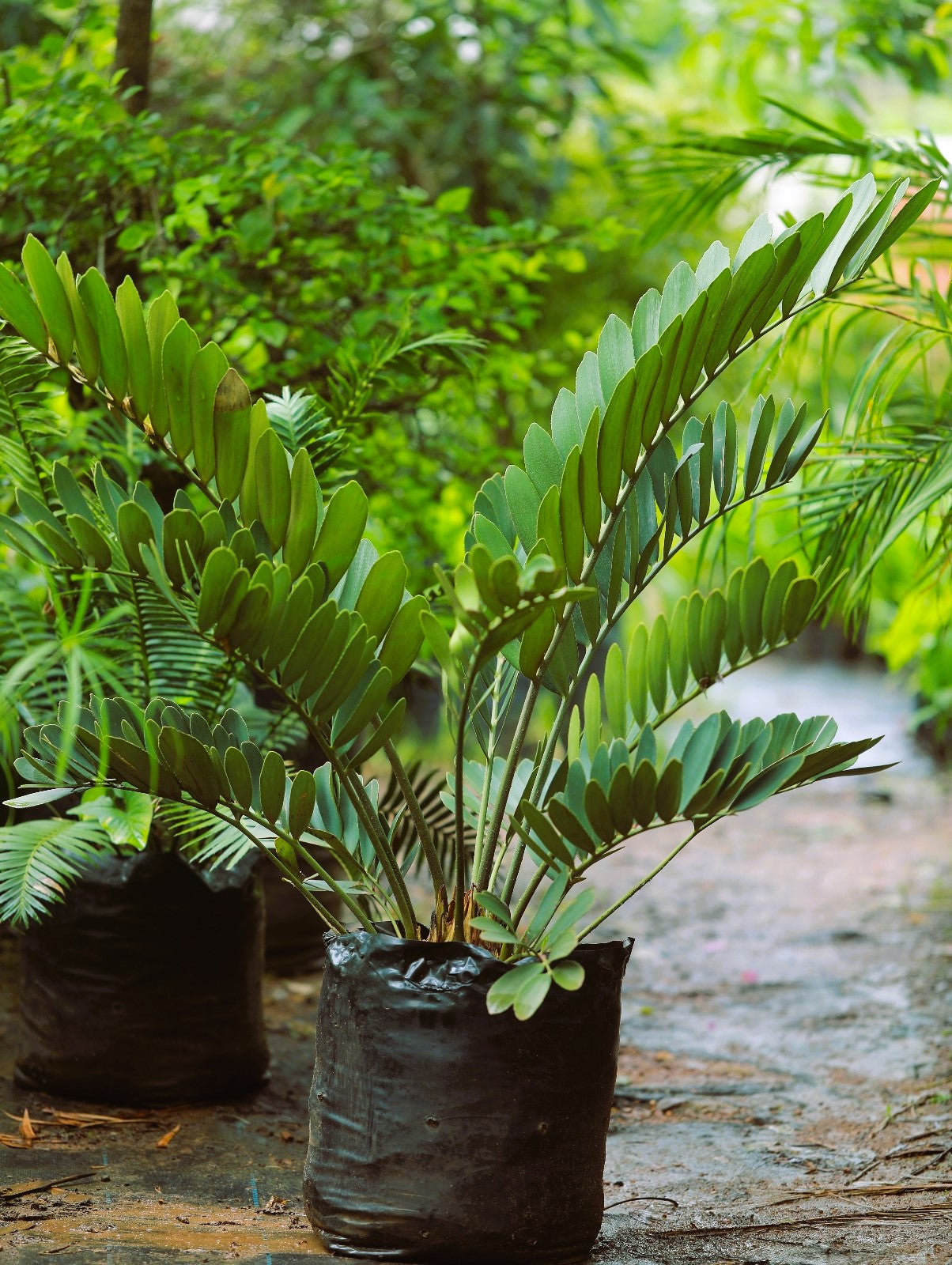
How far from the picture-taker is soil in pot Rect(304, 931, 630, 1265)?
153 centimetres

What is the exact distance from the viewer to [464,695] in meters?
1.52

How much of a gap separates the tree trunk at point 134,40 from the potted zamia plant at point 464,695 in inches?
53.8

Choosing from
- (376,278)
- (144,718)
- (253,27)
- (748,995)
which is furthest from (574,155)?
(144,718)

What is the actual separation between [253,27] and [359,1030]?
4068 millimetres

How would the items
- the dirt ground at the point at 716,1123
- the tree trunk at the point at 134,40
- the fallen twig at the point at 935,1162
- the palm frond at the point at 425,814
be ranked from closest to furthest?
the dirt ground at the point at 716,1123
the fallen twig at the point at 935,1162
the palm frond at the point at 425,814
the tree trunk at the point at 134,40

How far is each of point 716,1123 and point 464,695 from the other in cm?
131

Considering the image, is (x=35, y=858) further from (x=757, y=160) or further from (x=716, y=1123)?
(x=757, y=160)

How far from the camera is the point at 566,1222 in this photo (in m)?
1.58

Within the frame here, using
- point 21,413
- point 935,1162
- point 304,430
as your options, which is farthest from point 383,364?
point 935,1162

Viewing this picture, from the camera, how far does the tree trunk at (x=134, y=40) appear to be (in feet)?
8.50

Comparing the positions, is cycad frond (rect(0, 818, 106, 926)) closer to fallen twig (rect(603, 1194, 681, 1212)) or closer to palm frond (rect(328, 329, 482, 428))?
palm frond (rect(328, 329, 482, 428))

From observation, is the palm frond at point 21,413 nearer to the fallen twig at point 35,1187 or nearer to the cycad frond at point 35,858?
the cycad frond at point 35,858

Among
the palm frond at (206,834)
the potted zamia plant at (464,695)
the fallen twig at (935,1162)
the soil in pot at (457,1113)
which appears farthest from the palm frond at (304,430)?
the fallen twig at (935,1162)

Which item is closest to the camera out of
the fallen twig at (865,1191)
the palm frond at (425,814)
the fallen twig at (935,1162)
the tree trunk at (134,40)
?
the fallen twig at (865,1191)
